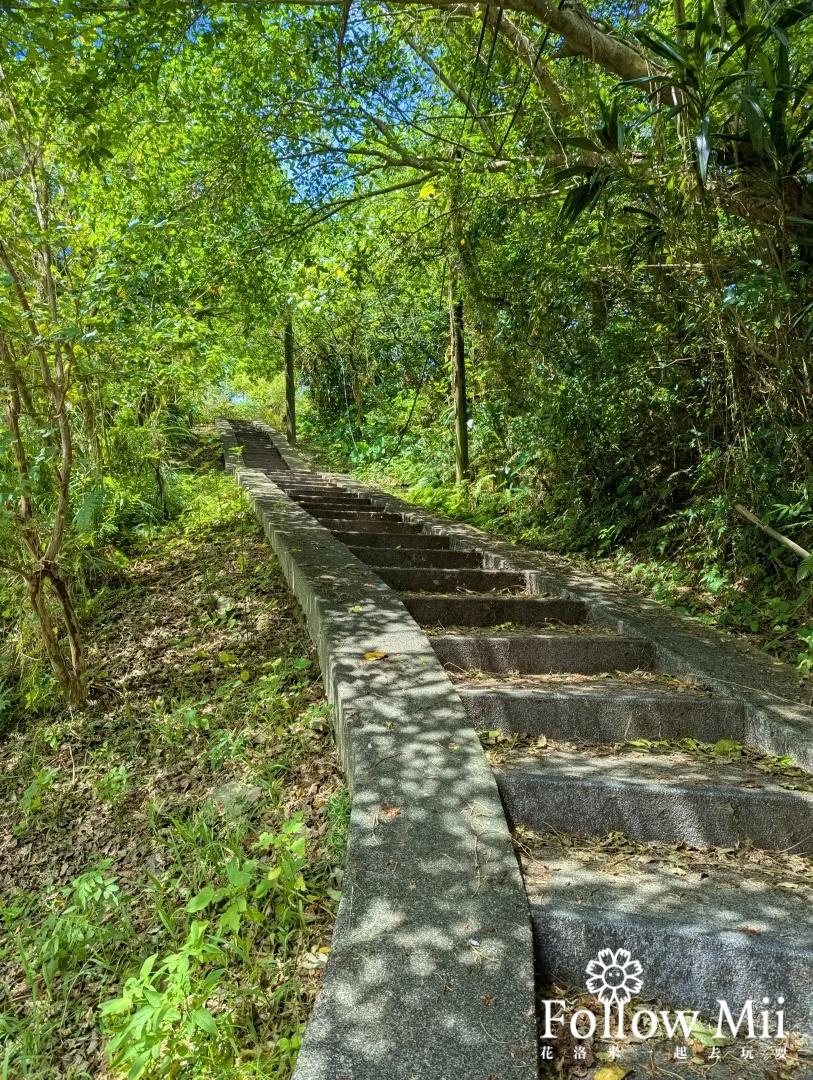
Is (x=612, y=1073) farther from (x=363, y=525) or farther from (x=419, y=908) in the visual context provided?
(x=363, y=525)

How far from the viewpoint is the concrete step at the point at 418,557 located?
199 inches

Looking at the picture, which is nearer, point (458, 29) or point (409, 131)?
point (458, 29)

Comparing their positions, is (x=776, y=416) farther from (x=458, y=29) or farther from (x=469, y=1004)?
(x=458, y=29)

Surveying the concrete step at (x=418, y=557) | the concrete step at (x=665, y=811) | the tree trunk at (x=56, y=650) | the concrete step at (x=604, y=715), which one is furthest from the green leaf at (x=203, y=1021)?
the concrete step at (x=418, y=557)

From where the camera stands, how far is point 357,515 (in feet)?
23.1

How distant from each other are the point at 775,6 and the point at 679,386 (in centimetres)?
269

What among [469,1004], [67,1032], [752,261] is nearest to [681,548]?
[752,261]

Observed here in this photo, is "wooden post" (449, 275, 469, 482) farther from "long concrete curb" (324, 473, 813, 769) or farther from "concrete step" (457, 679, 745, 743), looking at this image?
"concrete step" (457, 679, 745, 743)

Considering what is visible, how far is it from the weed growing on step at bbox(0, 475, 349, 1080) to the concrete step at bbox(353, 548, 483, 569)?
0.73 metres

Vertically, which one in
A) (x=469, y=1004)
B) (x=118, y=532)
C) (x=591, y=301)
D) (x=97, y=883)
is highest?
(x=591, y=301)

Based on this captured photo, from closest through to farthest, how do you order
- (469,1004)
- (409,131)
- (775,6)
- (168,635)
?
(469,1004)
(775,6)
(168,635)
(409,131)

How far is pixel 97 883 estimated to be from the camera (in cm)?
238

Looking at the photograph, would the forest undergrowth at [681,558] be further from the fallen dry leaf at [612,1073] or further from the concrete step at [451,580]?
the fallen dry leaf at [612,1073]

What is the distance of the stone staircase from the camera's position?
160cm
